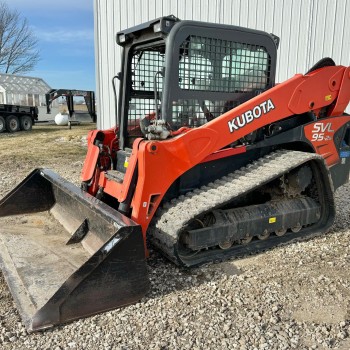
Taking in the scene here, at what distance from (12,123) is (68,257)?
1817cm

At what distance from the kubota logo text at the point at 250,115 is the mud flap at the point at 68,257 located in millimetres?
1391

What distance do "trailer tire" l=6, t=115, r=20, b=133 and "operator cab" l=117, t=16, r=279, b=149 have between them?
55.7ft

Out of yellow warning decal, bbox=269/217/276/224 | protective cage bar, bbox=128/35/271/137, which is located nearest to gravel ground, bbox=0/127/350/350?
yellow warning decal, bbox=269/217/276/224

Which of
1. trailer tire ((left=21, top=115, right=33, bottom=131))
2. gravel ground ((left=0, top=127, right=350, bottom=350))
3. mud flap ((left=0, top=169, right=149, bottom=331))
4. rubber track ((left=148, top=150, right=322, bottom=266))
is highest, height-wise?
rubber track ((left=148, top=150, right=322, bottom=266))

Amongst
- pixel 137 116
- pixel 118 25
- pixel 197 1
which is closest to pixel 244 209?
pixel 137 116

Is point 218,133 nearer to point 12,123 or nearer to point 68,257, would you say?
point 68,257

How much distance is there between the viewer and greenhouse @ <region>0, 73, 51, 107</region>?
26.5m

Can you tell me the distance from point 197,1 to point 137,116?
5.67 m

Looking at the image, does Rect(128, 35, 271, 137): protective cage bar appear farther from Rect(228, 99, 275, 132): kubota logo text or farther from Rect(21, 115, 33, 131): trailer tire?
Rect(21, 115, 33, 131): trailer tire

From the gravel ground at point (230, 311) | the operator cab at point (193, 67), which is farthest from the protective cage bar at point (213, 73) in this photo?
the gravel ground at point (230, 311)

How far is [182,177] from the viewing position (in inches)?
146

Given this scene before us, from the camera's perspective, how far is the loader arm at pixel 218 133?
3369mm

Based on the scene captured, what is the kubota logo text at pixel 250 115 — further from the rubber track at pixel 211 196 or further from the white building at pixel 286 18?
the white building at pixel 286 18

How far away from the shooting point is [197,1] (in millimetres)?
9133
